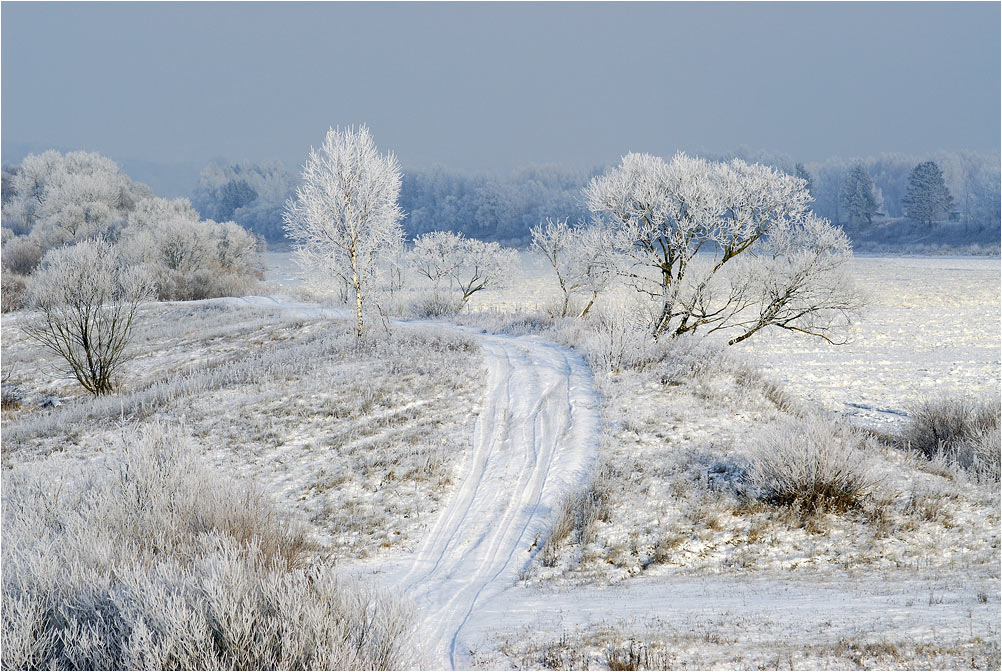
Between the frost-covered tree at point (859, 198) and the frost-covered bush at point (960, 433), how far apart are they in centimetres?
8436

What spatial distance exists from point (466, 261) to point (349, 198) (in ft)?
102

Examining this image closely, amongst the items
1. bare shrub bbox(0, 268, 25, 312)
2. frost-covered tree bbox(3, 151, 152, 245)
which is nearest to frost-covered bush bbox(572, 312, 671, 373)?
bare shrub bbox(0, 268, 25, 312)

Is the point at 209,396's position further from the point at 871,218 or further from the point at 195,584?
the point at 871,218

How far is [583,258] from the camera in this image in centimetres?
3472

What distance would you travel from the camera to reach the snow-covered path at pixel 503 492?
712 cm

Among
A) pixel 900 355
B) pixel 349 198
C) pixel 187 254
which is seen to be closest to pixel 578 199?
pixel 187 254

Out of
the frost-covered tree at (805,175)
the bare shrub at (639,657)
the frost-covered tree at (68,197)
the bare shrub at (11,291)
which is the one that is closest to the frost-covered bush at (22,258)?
the frost-covered tree at (68,197)

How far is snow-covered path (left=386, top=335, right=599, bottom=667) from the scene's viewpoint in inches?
280

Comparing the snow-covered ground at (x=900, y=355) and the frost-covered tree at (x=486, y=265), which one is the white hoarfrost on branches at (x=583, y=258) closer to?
the frost-covered tree at (x=486, y=265)

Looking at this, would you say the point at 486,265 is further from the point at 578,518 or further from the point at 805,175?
the point at 805,175

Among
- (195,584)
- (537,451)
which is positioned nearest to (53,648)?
(195,584)

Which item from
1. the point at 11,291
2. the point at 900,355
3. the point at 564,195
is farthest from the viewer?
the point at 564,195

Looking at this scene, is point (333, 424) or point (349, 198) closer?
point (333, 424)

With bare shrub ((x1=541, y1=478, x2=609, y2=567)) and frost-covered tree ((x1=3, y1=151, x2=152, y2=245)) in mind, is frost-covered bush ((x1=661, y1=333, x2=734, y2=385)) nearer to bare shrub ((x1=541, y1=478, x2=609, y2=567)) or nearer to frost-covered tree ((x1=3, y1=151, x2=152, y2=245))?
bare shrub ((x1=541, y1=478, x2=609, y2=567))
